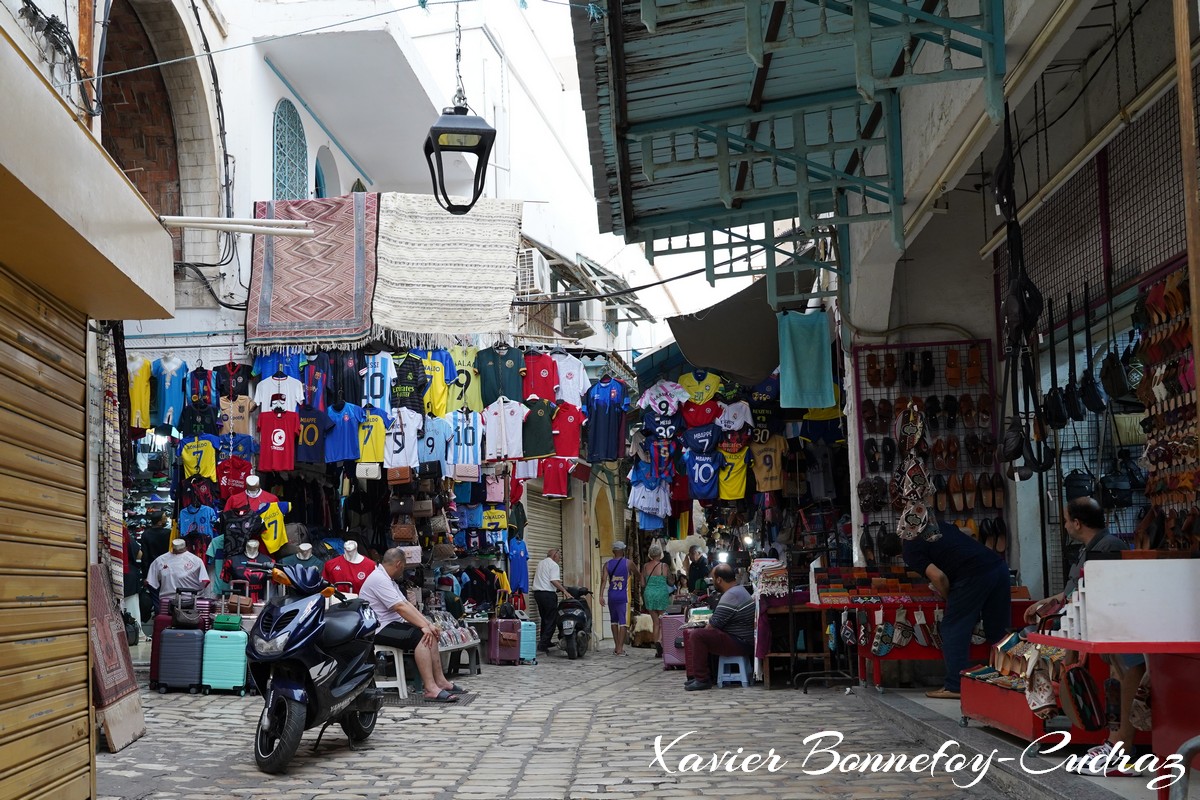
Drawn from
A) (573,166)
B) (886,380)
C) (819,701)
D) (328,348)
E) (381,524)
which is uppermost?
(573,166)

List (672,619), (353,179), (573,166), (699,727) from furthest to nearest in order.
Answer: (573,166)
(353,179)
(672,619)
(699,727)

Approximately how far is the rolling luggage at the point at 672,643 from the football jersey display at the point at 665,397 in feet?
10.5

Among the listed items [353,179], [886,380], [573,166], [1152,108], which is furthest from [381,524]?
[573,166]

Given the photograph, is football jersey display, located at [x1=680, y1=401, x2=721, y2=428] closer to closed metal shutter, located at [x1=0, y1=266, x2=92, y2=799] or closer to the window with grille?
the window with grille

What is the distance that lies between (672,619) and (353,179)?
943 cm

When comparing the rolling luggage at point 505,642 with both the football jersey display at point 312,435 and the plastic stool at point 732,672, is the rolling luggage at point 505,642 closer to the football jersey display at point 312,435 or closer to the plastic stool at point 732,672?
the football jersey display at point 312,435

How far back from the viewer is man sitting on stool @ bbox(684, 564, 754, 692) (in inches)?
518

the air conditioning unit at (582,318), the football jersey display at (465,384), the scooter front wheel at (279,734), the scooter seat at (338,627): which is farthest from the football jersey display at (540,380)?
the air conditioning unit at (582,318)

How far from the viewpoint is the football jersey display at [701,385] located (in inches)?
577

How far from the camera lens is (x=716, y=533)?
3391 cm

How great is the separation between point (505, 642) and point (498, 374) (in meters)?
4.58

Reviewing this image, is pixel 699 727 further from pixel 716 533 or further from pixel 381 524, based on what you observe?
pixel 716 533

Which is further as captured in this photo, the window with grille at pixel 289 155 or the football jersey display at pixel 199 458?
the window with grille at pixel 289 155

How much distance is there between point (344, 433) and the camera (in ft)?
47.2
